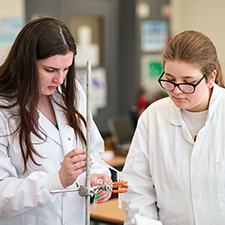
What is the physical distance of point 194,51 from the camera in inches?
61.9

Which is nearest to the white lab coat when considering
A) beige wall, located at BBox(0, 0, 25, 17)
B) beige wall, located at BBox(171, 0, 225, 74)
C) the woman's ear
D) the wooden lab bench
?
the woman's ear

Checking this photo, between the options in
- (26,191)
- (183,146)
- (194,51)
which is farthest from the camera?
(183,146)

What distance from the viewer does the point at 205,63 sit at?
158 cm

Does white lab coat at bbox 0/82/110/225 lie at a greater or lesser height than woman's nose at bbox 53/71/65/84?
lesser

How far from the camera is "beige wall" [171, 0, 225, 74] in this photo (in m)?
5.88

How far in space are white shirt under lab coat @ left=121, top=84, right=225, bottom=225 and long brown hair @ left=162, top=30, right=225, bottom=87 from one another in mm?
127

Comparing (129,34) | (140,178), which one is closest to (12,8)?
(129,34)

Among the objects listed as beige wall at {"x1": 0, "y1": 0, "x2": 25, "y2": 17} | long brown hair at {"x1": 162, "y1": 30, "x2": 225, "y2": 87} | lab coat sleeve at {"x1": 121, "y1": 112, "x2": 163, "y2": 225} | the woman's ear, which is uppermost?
beige wall at {"x1": 0, "y1": 0, "x2": 25, "y2": 17}

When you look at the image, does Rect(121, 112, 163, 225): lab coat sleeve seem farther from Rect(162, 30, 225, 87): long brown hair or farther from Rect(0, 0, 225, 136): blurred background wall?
Rect(0, 0, 225, 136): blurred background wall

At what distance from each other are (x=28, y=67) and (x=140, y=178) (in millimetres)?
649

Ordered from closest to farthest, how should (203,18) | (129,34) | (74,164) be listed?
Answer: (74,164), (129,34), (203,18)

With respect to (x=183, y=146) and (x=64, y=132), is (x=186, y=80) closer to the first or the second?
(x=183, y=146)

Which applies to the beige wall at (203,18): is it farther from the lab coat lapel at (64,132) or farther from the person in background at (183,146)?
the lab coat lapel at (64,132)

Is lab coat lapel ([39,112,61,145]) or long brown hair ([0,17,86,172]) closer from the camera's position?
long brown hair ([0,17,86,172])
